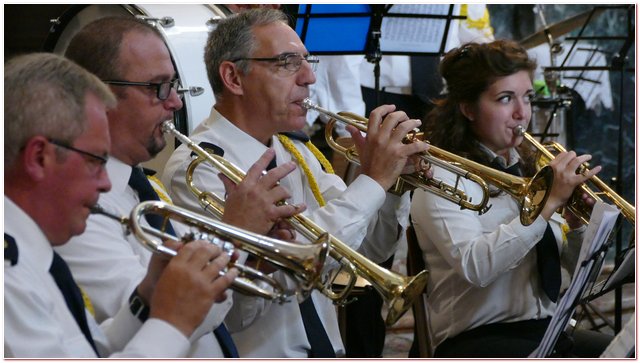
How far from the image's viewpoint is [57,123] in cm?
172

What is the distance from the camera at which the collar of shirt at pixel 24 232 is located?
1719 millimetres

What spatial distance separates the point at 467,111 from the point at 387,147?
0.80 meters

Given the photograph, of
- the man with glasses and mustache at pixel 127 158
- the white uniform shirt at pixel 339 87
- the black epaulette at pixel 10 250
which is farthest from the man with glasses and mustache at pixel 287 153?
the white uniform shirt at pixel 339 87

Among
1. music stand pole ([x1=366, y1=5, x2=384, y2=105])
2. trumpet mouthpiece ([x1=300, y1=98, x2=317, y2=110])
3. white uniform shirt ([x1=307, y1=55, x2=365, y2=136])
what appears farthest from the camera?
white uniform shirt ([x1=307, y1=55, x2=365, y2=136])

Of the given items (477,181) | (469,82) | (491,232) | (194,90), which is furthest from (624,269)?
(194,90)

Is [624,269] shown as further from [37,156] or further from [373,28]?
[373,28]

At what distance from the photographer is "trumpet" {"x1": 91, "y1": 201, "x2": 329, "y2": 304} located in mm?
1854

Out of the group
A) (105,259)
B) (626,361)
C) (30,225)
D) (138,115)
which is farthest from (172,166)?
(626,361)

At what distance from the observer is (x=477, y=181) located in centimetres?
290

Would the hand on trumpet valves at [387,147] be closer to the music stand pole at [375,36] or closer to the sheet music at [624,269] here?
the sheet music at [624,269]

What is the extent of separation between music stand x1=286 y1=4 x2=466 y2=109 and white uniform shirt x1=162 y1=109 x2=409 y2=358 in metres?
1.14

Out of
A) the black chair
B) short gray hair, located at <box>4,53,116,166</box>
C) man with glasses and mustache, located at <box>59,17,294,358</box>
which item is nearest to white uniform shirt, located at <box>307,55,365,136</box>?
the black chair

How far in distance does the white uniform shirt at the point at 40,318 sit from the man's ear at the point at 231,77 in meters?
1.23

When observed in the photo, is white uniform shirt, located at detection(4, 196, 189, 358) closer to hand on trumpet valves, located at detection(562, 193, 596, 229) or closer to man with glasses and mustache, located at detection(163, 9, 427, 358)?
man with glasses and mustache, located at detection(163, 9, 427, 358)
